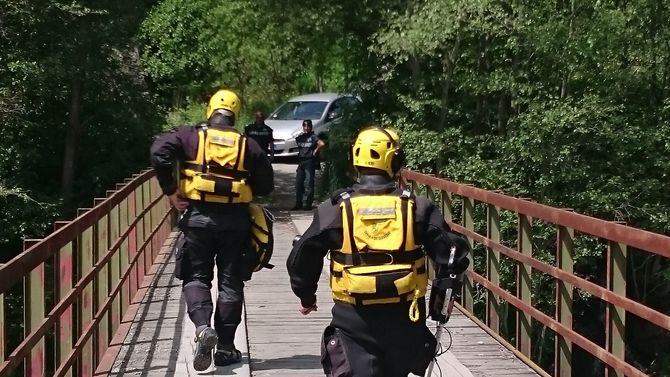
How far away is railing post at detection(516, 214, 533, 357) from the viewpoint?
Result: 8.12 metres

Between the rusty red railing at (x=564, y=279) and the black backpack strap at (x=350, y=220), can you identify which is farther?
the rusty red railing at (x=564, y=279)

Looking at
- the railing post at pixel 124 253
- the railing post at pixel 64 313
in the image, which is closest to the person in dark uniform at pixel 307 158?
the railing post at pixel 124 253

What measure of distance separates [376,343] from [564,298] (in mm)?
2624

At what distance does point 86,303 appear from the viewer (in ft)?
23.4

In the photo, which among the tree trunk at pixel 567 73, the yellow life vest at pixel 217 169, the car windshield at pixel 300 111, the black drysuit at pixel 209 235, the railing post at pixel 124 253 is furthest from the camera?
the car windshield at pixel 300 111

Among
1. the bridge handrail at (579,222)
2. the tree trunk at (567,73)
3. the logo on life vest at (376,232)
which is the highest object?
the tree trunk at (567,73)

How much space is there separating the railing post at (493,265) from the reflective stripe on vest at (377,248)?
398cm

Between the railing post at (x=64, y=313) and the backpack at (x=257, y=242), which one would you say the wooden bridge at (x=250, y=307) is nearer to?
the railing post at (x=64, y=313)

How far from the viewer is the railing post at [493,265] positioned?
8.98m

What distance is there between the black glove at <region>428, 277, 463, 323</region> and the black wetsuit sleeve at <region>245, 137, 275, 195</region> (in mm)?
2116

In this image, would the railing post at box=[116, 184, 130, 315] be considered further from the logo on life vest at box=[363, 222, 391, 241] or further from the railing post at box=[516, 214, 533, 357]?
the logo on life vest at box=[363, 222, 391, 241]

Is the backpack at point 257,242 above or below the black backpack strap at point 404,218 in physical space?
below

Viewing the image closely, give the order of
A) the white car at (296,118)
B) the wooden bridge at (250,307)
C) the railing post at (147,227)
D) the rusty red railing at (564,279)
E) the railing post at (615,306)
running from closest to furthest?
the wooden bridge at (250,307), the rusty red railing at (564,279), the railing post at (615,306), the railing post at (147,227), the white car at (296,118)

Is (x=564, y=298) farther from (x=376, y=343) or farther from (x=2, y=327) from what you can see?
(x=2, y=327)
